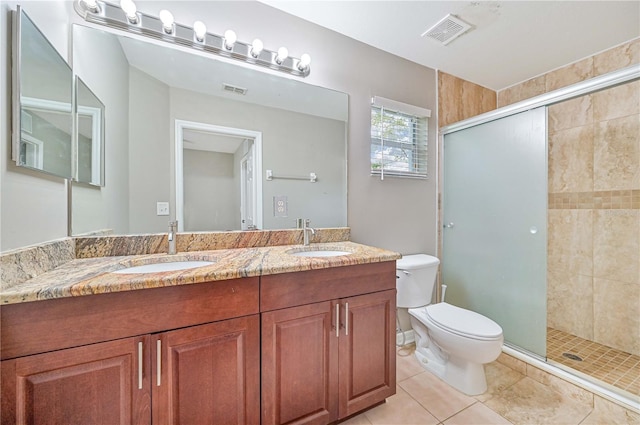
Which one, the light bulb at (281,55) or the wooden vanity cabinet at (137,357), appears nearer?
the wooden vanity cabinet at (137,357)

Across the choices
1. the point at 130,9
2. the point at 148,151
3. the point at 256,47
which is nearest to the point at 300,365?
the point at 148,151

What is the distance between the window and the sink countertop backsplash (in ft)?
2.14

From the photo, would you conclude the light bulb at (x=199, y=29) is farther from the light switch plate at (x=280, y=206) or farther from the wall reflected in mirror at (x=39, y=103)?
the light switch plate at (x=280, y=206)

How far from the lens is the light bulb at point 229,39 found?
4.67 ft

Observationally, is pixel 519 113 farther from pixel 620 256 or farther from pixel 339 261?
pixel 339 261

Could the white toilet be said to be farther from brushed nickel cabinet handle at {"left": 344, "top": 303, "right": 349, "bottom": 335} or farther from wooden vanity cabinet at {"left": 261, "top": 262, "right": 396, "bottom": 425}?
brushed nickel cabinet handle at {"left": 344, "top": 303, "right": 349, "bottom": 335}

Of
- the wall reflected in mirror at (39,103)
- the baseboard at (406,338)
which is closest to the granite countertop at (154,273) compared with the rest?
the wall reflected in mirror at (39,103)

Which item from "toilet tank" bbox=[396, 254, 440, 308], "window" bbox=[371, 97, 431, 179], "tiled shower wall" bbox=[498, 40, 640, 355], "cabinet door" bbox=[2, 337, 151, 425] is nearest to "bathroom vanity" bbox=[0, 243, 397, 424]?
"cabinet door" bbox=[2, 337, 151, 425]

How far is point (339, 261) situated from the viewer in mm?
1158

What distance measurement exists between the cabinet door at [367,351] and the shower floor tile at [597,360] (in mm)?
1343

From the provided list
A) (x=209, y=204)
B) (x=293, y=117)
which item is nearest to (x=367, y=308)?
(x=209, y=204)

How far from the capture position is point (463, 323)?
1.54 m

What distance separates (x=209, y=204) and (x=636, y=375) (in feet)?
9.26

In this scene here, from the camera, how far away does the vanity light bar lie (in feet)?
4.00
